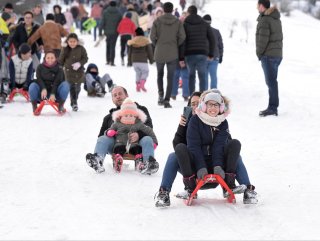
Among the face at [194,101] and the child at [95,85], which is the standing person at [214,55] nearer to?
the child at [95,85]

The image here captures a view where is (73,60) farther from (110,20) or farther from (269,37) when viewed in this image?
(110,20)

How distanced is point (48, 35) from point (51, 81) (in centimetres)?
316

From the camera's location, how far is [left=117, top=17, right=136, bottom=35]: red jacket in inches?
813

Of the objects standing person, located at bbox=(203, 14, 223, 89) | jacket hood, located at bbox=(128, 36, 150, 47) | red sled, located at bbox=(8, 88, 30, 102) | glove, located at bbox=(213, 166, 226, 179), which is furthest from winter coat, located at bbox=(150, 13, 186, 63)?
glove, located at bbox=(213, 166, 226, 179)

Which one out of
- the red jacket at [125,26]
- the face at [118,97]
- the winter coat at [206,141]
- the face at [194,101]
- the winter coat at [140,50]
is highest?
the red jacket at [125,26]

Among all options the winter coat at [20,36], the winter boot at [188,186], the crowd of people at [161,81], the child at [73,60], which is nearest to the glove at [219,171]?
the crowd of people at [161,81]

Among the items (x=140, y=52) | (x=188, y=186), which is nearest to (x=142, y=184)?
(x=188, y=186)

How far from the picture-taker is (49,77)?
1189 cm

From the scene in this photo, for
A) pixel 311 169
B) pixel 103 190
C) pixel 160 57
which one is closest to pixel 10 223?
pixel 103 190

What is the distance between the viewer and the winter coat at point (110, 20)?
20469 mm

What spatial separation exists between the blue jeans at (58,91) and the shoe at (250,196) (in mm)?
6530

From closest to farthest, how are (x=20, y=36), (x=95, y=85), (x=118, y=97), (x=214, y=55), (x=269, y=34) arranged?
(x=118, y=97)
(x=269, y=34)
(x=214, y=55)
(x=20, y=36)
(x=95, y=85)

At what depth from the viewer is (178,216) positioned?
5.56 meters

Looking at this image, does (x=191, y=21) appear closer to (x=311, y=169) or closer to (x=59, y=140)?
(x=59, y=140)
